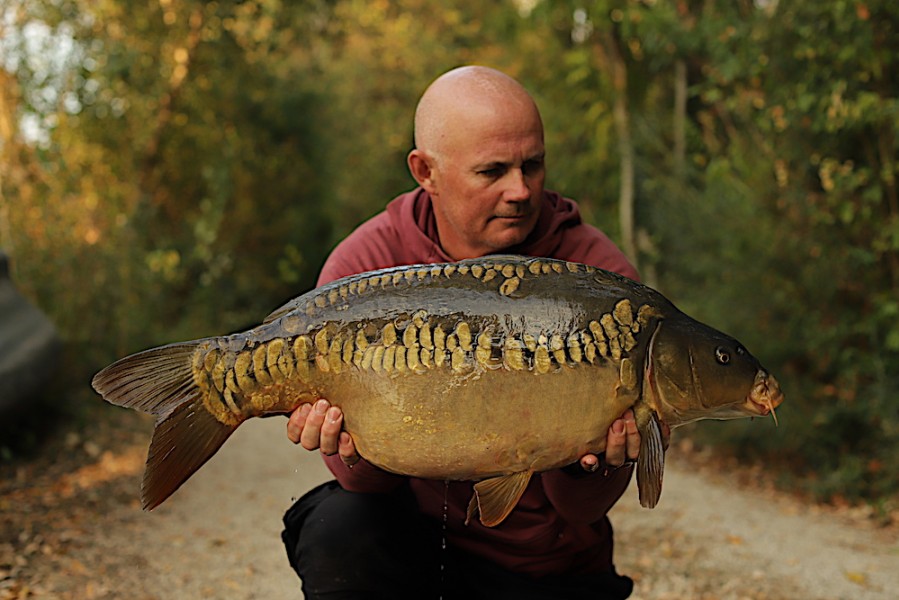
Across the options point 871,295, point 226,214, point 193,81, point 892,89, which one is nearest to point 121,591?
point 871,295

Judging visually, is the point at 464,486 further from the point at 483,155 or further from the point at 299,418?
the point at 483,155

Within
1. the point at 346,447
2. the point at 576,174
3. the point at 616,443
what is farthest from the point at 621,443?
the point at 576,174

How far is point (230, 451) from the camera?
5.84 meters

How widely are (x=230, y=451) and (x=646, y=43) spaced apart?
3310 millimetres

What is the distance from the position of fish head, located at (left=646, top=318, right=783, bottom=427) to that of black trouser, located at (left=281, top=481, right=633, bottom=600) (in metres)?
0.70

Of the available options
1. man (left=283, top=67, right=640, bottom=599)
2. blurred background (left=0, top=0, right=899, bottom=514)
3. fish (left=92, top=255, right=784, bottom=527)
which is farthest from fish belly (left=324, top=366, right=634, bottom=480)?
blurred background (left=0, top=0, right=899, bottom=514)

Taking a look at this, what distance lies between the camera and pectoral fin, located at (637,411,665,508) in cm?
177

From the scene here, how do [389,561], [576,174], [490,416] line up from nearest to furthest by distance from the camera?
1. [490,416]
2. [389,561]
3. [576,174]

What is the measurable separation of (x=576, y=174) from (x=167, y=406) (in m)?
7.31

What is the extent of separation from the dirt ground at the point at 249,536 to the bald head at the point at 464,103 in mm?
1806

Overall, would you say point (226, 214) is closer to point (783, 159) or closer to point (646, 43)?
point (646, 43)

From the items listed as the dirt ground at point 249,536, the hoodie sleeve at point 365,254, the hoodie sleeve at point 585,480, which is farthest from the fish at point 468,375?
the dirt ground at point 249,536

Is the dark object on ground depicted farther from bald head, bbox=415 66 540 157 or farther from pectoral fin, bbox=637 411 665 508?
pectoral fin, bbox=637 411 665 508

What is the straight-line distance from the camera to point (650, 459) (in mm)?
1769
